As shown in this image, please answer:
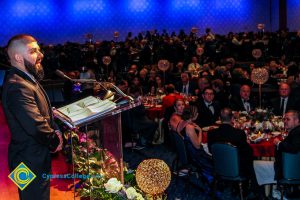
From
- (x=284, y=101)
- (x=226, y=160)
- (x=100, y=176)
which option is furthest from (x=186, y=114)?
(x=100, y=176)

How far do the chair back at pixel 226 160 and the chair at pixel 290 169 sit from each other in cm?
46

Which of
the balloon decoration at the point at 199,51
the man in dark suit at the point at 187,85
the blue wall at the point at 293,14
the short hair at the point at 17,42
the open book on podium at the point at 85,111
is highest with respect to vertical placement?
the blue wall at the point at 293,14

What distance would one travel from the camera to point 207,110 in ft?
22.5

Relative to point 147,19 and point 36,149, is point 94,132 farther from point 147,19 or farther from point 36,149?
point 147,19

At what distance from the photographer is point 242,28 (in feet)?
67.9

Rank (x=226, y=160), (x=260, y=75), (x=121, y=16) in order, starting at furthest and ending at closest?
(x=121, y=16) → (x=260, y=75) → (x=226, y=160)

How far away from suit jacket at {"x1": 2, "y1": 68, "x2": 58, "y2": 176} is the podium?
127 mm

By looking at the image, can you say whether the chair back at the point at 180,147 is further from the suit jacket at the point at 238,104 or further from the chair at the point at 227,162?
the suit jacket at the point at 238,104

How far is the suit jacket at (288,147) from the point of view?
4.56 m

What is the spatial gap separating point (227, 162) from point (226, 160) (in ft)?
0.08

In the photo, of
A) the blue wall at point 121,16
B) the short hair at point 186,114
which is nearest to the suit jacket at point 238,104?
the short hair at point 186,114

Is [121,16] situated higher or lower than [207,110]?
higher

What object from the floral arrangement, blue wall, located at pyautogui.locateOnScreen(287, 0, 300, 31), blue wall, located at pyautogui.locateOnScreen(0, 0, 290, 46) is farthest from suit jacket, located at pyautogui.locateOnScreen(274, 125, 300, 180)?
blue wall, located at pyautogui.locateOnScreen(287, 0, 300, 31)

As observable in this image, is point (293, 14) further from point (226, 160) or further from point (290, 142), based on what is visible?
point (226, 160)
